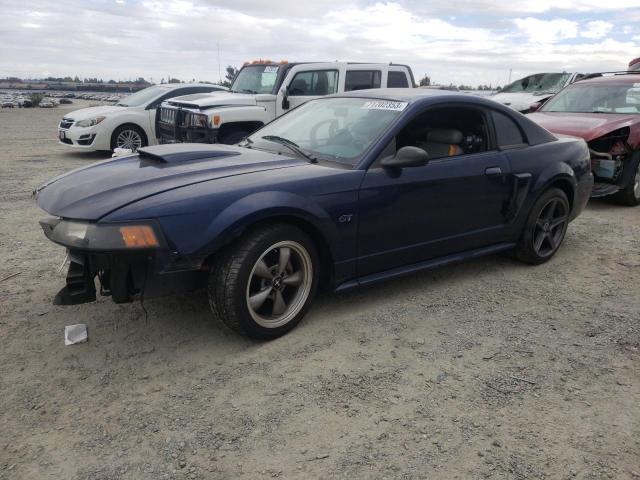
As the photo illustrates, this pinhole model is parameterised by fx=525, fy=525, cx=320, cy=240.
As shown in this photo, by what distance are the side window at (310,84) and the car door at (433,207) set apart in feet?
17.6

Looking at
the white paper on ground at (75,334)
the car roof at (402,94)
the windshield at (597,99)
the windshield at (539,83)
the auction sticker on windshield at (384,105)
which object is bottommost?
the white paper on ground at (75,334)

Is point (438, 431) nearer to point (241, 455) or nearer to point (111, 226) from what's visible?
point (241, 455)

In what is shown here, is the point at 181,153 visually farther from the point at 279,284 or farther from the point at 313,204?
the point at 279,284

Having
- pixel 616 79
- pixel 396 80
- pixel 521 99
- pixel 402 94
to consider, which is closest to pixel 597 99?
pixel 616 79

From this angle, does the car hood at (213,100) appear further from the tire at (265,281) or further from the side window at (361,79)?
the tire at (265,281)

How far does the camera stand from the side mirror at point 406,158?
3.50 m

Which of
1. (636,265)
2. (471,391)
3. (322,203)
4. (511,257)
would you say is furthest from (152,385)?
(636,265)

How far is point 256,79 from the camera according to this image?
9883 mm

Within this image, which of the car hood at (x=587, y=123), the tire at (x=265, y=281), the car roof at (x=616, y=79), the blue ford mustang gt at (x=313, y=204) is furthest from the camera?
the car roof at (x=616, y=79)

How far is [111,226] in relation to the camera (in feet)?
9.19

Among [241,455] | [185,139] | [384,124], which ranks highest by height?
[384,124]

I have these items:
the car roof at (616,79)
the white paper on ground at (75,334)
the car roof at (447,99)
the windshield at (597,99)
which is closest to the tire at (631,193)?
the windshield at (597,99)

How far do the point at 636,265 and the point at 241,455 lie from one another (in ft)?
13.9

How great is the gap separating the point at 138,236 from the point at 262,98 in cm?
679
